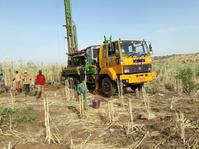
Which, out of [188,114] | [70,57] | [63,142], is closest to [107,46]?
[70,57]

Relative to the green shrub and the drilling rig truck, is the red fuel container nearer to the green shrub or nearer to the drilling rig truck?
the drilling rig truck

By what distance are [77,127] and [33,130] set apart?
3.60 feet

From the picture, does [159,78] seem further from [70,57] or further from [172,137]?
[172,137]

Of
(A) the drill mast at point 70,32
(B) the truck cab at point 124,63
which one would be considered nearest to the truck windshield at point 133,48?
(B) the truck cab at point 124,63

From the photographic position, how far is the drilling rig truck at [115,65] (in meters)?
12.2

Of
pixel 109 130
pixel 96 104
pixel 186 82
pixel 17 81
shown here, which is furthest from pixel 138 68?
pixel 17 81

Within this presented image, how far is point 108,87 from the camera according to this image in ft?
42.4

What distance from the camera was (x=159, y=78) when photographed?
18781mm

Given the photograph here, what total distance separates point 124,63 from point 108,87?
147cm

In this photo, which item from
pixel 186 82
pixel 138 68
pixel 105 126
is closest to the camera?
pixel 105 126

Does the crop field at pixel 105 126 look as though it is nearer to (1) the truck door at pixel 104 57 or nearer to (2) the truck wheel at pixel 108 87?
(2) the truck wheel at pixel 108 87

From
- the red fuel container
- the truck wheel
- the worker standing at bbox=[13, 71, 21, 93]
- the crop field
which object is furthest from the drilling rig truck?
the worker standing at bbox=[13, 71, 21, 93]

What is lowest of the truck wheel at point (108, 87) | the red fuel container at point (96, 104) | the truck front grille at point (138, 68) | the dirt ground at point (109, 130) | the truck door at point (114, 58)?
the dirt ground at point (109, 130)

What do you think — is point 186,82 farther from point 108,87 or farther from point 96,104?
point 96,104
